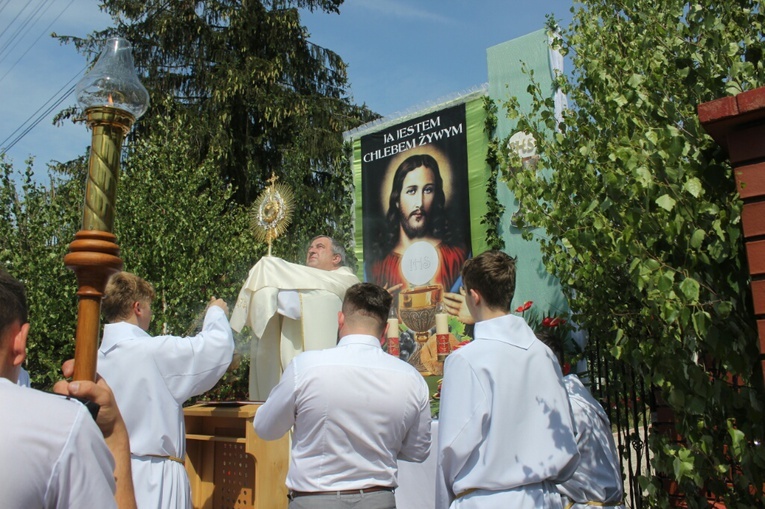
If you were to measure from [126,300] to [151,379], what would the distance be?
441 millimetres

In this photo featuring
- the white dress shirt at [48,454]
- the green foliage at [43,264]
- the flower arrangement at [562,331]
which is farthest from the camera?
the green foliage at [43,264]

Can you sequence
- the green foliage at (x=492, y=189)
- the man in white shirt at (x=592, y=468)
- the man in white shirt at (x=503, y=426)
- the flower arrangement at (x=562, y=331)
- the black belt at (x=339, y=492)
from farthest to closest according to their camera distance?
the green foliage at (x=492, y=189)
the flower arrangement at (x=562, y=331)
the man in white shirt at (x=592, y=468)
the black belt at (x=339, y=492)
the man in white shirt at (x=503, y=426)

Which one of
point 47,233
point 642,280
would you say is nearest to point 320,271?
point 642,280

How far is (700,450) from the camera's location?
220 cm

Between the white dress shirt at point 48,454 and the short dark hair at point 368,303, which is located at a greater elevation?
the short dark hair at point 368,303

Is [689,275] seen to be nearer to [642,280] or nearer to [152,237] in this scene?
[642,280]

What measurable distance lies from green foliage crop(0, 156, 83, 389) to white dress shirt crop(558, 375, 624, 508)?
9.15m

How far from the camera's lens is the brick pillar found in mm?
1951

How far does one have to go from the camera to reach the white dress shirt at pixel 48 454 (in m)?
1.24

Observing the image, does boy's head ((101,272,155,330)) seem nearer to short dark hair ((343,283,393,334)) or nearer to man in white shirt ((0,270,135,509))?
short dark hair ((343,283,393,334))

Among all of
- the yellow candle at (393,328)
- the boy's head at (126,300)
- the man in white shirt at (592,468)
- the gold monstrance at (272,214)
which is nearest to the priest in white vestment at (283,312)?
the gold monstrance at (272,214)

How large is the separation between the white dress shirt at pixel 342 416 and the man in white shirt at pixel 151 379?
62cm

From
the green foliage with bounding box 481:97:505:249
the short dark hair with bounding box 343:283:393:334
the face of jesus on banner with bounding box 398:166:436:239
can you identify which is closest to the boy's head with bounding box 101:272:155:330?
the short dark hair with bounding box 343:283:393:334

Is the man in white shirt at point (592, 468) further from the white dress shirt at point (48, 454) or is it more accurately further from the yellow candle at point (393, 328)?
the yellow candle at point (393, 328)
